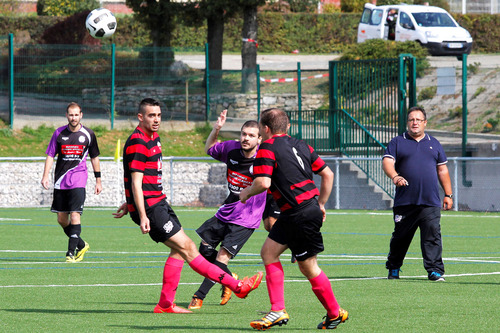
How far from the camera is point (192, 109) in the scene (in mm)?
27938

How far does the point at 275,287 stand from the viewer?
682 centimetres

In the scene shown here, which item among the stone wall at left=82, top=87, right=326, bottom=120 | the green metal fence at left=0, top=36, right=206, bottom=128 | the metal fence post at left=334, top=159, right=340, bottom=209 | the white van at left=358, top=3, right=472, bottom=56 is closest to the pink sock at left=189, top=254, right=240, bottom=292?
the metal fence post at left=334, top=159, right=340, bottom=209

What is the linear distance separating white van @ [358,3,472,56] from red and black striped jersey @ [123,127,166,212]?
25853 mm

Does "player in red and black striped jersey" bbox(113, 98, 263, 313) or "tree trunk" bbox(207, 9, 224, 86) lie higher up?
"tree trunk" bbox(207, 9, 224, 86)

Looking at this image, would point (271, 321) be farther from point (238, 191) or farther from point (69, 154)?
point (69, 154)

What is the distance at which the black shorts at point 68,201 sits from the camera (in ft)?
39.6

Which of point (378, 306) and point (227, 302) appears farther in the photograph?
point (227, 302)

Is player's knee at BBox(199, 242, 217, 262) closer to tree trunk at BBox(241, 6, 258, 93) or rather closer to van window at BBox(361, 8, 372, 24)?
tree trunk at BBox(241, 6, 258, 93)

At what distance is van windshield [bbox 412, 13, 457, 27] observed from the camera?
3347 centimetres

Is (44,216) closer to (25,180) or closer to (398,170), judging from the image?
(25,180)

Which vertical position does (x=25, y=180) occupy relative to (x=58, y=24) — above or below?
below

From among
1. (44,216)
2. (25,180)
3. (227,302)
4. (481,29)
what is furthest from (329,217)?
(481,29)

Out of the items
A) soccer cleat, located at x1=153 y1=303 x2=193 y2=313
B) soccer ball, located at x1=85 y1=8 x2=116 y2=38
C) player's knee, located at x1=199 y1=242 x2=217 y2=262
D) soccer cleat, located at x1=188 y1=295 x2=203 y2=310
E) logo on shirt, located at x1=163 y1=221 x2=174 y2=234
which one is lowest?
soccer cleat, located at x1=188 y1=295 x2=203 y2=310

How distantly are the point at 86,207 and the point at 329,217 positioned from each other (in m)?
6.97
